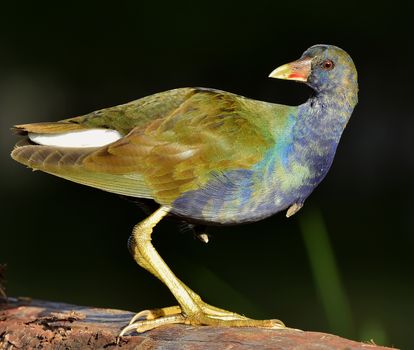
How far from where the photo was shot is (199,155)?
228 centimetres

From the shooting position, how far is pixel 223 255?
4.59m

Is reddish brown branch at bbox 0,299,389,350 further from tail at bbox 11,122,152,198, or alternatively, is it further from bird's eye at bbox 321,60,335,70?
bird's eye at bbox 321,60,335,70

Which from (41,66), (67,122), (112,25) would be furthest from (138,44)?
(67,122)

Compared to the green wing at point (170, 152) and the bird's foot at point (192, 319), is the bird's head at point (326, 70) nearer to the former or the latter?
the green wing at point (170, 152)

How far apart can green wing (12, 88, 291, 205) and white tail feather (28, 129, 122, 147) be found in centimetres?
2

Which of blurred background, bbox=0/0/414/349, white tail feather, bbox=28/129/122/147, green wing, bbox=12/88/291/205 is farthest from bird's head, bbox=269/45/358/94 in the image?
blurred background, bbox=0/0/414/349

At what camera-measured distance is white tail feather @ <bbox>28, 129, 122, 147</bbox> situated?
237 cm

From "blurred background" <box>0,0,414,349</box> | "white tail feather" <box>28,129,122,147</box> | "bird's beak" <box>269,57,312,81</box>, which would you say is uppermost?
"bird's beak" <box>269,57,312,81</box>

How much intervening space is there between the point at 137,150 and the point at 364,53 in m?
2.60

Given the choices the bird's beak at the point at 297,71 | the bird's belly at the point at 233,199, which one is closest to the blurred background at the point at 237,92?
the bird's beak at the point at 297,71

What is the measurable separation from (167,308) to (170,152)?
372 mm

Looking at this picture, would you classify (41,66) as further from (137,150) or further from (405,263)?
(137,150)

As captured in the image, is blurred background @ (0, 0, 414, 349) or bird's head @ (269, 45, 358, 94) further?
blurred background @ (0, 0, 414, 349)

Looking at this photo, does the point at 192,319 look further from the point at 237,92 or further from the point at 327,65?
the point at 237,92
